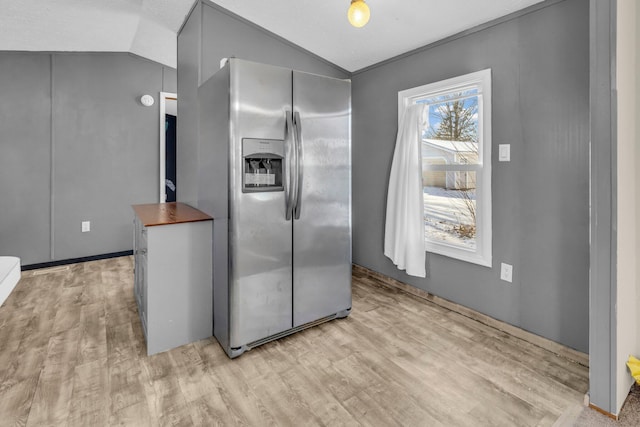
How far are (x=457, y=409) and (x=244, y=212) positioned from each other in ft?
Answer: 5.14

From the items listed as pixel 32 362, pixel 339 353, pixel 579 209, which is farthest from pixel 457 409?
pixel 32 362

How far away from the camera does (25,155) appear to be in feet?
12.2

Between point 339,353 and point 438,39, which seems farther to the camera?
point 438,39

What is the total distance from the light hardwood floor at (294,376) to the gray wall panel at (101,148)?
1528mm

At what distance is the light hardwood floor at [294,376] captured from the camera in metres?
1.65

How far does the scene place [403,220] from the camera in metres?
3.08

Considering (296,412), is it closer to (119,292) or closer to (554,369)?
(554,369)

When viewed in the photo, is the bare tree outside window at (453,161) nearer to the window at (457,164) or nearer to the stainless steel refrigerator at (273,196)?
the window at (457,164)

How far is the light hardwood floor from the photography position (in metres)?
1.65

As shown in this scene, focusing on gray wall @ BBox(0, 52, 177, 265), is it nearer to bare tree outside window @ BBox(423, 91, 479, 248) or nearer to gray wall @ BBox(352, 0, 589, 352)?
bare tree outside window @ BBox(423, 91, 479, 248)

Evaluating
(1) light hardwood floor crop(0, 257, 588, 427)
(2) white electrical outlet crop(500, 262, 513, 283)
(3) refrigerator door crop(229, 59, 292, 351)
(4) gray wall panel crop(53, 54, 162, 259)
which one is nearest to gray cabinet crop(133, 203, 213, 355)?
(1) light hardwood floor crop(0, 257, 588, 427)

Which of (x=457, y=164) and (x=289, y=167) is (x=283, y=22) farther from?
(x=457, y=164)

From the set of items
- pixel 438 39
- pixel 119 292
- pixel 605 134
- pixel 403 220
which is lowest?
pixel 119 292

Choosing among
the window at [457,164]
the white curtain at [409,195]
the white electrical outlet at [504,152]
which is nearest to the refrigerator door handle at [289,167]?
the white curtain at [409,195]
